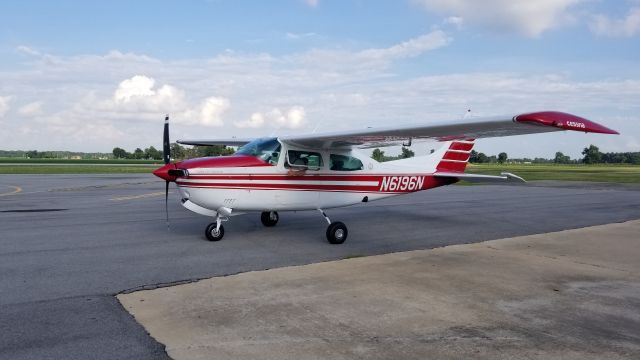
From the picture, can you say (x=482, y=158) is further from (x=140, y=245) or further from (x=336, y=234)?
(x=140, y=245)

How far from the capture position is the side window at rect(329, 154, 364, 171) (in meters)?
10.6

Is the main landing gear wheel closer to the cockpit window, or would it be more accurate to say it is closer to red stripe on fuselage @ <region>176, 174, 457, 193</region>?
red stripe on fuselage @ <region>176, 174, 457, 193</region>

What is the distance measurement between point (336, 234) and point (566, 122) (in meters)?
4.56

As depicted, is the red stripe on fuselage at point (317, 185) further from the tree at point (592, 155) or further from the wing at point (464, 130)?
the tree at point (592, 155)

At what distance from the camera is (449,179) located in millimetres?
12766

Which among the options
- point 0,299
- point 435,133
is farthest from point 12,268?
point 435,133

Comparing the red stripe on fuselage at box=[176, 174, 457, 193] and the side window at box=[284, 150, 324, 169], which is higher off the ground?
the side window at box=[284, 150, 324, 169]

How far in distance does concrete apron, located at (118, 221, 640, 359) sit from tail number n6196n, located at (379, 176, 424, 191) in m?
Result: 3.77

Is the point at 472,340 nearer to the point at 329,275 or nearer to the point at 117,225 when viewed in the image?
the point at 329,275

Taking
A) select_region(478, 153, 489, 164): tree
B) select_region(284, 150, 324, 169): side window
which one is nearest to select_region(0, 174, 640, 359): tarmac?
select_region(284, 150, 324, 169): side window

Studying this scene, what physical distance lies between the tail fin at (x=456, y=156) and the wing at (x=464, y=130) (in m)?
2.67

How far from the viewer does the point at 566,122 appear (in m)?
6.21

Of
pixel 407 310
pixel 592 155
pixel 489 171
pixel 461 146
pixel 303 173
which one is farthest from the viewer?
pixel 592 155

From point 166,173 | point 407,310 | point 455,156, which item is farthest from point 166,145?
point 455,156
